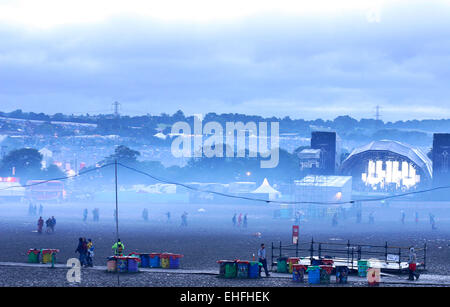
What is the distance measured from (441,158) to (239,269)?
9763 cm

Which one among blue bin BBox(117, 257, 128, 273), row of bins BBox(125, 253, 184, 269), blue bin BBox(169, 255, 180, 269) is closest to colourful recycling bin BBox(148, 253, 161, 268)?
row of bins BBox(125, 253, 184, 269)

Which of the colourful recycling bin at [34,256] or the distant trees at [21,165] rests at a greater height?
the distant trees at [21,165]

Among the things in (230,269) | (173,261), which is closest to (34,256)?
(173,261)

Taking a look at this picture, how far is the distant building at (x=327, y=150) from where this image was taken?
12950cm

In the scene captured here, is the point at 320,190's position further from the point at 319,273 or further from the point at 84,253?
the point at 319,273

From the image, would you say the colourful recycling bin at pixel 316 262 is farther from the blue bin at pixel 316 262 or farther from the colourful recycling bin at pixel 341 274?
the colourful recycling bin at pixel 341 274

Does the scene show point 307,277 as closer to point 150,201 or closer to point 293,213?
point 293,213

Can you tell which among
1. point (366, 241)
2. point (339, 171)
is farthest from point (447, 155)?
point (366, 241)

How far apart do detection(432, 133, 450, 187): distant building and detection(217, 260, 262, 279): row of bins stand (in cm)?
9576

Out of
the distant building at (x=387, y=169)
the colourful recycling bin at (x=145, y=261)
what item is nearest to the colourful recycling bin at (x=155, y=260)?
the colourful recycling bin at (x=145, y=261)

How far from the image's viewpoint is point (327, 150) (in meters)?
130

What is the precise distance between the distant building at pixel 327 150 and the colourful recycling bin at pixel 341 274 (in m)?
98.4
